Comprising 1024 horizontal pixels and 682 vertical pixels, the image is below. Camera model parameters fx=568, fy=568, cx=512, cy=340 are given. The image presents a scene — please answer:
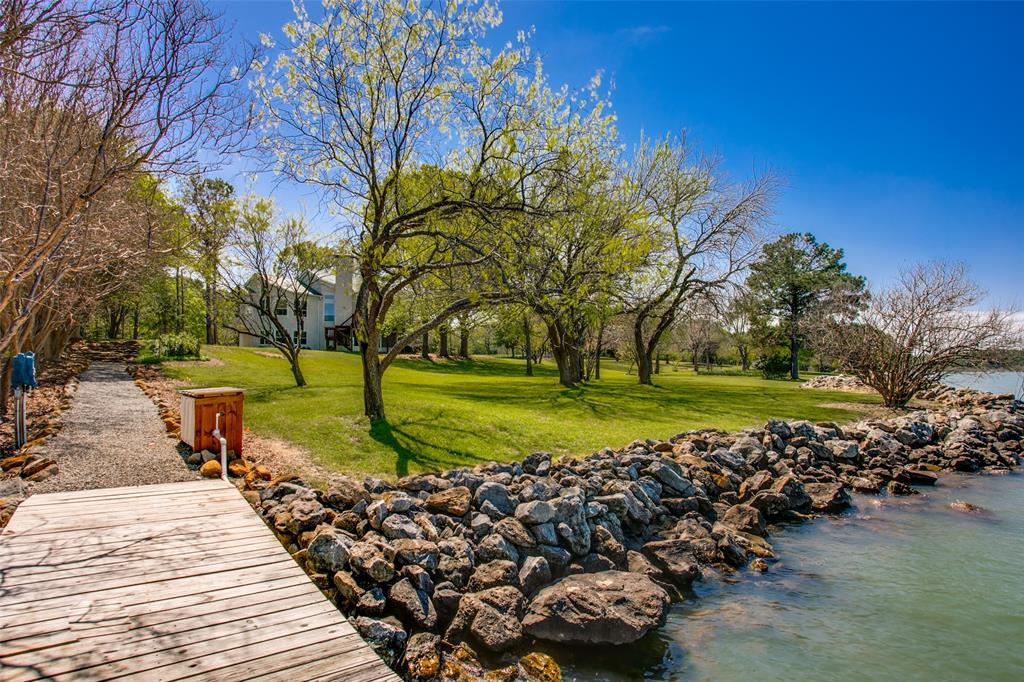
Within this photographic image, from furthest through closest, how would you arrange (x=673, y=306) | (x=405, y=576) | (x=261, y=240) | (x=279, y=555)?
(x=673, y=306), (x=261, y=240), (x=405, y=576), (x=279, y=555)

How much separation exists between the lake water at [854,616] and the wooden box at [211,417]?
624 centimetres

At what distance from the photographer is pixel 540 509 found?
6742 millimetres

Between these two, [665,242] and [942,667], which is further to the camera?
[665,242]

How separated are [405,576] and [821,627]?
4.02m

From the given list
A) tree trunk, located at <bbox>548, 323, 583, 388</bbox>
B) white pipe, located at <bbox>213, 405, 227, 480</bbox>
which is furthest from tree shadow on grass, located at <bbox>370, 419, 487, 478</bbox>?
tree trunk, located at <bbox>548, 323, 583, 388</bbox>

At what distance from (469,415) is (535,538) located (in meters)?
7.46

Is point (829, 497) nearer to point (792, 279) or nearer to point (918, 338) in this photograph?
point (918, 338)

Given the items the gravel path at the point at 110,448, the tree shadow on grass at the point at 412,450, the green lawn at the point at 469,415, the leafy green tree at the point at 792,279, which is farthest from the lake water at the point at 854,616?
the leafy green tree at the point at 792,279

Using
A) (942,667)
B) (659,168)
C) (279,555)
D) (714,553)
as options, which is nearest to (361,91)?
(279,555)

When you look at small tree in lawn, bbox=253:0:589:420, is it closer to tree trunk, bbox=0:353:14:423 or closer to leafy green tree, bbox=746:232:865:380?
tree trunk, bbox=0:353:14:423

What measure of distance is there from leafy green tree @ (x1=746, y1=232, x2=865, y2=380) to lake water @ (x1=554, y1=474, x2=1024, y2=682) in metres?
35.4

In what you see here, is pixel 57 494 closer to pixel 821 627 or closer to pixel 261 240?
pixel 821 627

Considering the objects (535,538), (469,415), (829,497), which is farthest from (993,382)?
(535,538)

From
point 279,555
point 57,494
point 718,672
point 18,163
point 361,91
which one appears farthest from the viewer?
point 361,91
